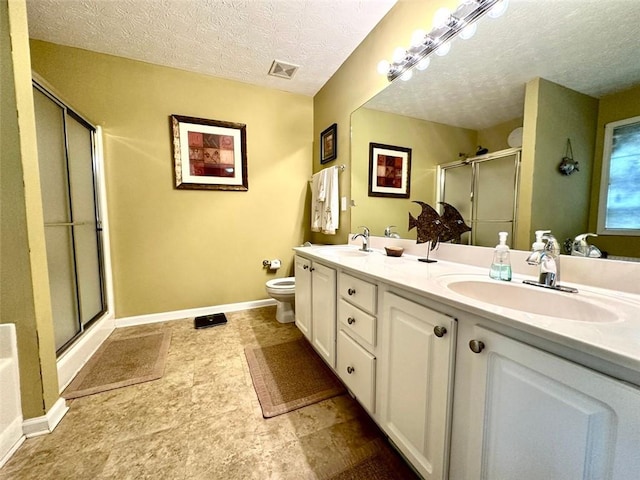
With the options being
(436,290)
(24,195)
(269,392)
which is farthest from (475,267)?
(24,195)

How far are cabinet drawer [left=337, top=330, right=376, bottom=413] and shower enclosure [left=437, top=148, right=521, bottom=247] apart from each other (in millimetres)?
768

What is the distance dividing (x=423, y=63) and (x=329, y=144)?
3.59 feet

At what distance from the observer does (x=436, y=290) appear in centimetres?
75

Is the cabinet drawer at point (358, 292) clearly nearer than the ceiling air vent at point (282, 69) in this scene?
Yes

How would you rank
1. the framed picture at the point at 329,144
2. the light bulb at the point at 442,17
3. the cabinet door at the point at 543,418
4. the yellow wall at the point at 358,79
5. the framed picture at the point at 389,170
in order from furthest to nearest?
the framed picture at the point at 329,144 → the framed picture at the point at 389,170 → the yellow wall at the point at 358,79 → the light bulb at the point at 442,17 → the cabinet door at the point at 543,418

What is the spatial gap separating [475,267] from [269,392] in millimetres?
1268

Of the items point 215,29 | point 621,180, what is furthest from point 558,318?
point 215,29

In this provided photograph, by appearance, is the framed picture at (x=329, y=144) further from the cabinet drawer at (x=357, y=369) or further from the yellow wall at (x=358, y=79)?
the cabinet drawer at (x=357, y=369)

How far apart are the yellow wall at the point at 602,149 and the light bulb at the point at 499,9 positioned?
0.60m

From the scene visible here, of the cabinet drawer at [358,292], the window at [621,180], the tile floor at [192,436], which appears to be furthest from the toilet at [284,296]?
the window at [621,180]

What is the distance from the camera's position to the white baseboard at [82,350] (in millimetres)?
1422

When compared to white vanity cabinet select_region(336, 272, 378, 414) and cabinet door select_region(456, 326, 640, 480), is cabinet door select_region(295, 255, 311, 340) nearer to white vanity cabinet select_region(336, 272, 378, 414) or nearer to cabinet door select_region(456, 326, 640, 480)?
white vanity cabinet select_region(336, 272, 378, 414)

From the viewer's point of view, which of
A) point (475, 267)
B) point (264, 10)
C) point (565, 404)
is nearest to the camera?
point (565, 404)

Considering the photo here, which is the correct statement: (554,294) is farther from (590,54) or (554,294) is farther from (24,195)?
(24,195)
